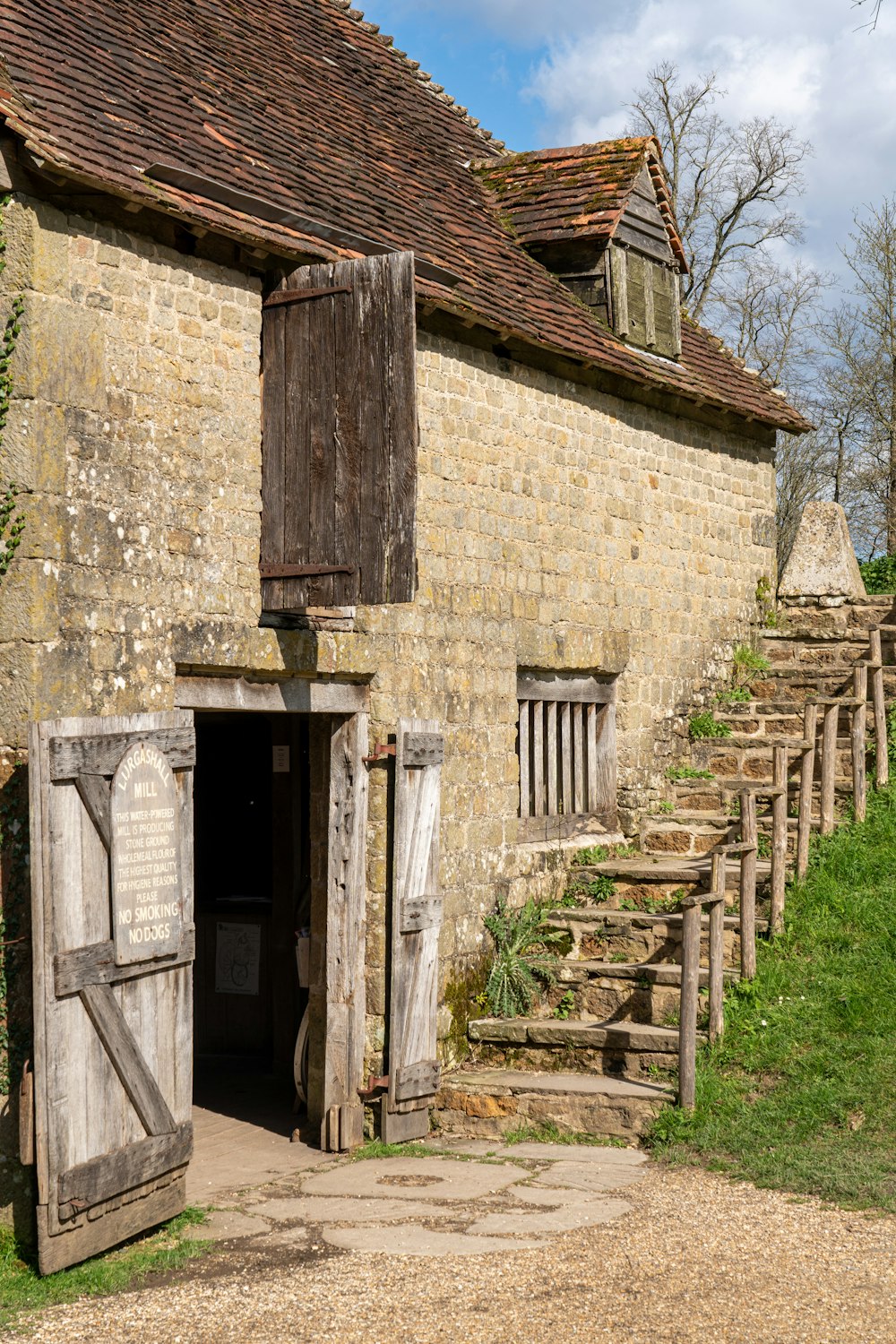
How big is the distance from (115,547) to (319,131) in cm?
426

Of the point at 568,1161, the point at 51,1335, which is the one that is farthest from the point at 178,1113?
the point at 568,1161

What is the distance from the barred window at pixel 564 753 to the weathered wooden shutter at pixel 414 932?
1.66 metres

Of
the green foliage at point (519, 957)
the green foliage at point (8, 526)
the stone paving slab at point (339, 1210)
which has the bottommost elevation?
the stone paving slab at point (339, 1210)

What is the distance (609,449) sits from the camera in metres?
11.0

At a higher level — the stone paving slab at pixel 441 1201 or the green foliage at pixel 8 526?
the green foliage at pixel 8 526

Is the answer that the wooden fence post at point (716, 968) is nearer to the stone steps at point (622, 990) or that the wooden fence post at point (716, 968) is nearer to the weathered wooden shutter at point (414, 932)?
the stone steps at point (622, 990)

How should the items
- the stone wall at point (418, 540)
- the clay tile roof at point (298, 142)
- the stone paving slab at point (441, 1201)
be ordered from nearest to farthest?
the stone wall at point (418, 540)
the stone paving slab at point (441, 1201)
the clay tile roof at point (298, 142)

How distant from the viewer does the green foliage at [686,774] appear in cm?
1161

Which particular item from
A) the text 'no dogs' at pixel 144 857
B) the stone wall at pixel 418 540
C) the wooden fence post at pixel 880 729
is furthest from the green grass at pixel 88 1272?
the wooden fence post at pixel 880 729

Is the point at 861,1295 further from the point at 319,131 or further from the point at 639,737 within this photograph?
the point at 319,131

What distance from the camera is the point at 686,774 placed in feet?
38.3

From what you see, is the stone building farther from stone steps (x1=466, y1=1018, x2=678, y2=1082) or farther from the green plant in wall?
stone steps (x1=466, y1=1018, x2=678, y2=1082)

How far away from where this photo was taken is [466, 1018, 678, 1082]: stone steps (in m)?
8.56

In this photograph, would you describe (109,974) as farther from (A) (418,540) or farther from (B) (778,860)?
(B) (778,860)
